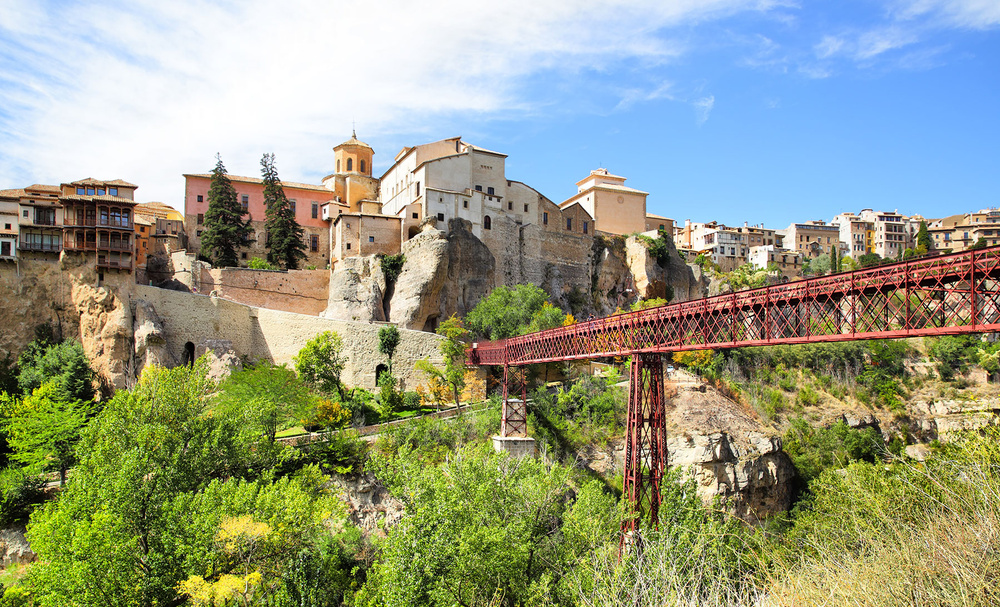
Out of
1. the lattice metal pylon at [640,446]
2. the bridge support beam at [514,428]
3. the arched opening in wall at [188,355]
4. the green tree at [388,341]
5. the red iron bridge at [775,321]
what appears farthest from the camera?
the arched opening in wall at [188,355]

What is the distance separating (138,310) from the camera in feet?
127

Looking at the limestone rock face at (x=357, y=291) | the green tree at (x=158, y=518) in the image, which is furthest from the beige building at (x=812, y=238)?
the green tree at (x=158, y=518)

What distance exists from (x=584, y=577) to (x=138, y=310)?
31488 mm

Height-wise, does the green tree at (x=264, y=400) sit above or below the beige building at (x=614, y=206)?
below

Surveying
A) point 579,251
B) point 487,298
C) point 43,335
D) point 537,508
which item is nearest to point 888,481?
point 537,508

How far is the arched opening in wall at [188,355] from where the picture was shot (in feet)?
131

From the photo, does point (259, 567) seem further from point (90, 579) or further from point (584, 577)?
point (584, 577)

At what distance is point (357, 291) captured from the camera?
1784 inches

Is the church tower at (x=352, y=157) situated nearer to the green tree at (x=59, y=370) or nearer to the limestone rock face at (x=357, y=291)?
the limestone rock face at (x=357, y=291)

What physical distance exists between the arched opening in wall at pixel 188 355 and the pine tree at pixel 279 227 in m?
11.7

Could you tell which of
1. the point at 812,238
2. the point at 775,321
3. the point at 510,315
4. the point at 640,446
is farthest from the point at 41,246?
the point at 812,238

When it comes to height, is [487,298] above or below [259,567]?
above

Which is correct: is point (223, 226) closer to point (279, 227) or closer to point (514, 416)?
point (279, 227)

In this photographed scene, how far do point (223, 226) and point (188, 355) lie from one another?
41.9 feet
